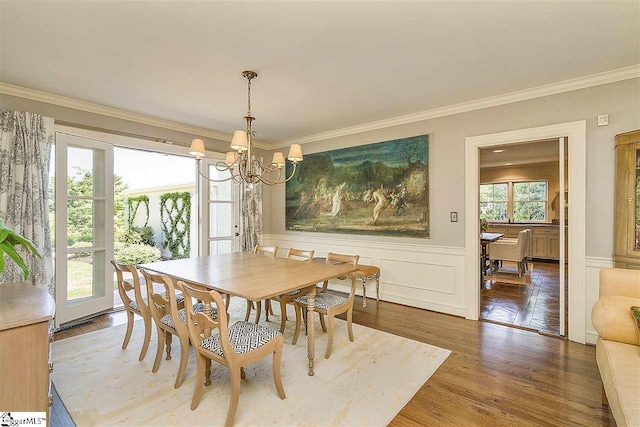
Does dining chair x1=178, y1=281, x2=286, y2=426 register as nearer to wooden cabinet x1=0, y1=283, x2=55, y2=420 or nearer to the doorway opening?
wooden cabinet x1=0, y1=283, x2=55, y2=420

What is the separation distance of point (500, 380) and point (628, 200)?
6.17ft

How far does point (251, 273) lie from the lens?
259 centimetres

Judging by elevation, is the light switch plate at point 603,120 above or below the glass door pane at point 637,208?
above

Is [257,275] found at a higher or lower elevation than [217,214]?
lower

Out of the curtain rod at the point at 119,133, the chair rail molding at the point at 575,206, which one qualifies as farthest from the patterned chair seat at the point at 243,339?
the curtain rod at the point at 119,133

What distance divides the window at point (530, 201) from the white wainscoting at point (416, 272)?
18.5 ft

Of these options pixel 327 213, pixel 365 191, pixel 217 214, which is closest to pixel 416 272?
pixel 365 191

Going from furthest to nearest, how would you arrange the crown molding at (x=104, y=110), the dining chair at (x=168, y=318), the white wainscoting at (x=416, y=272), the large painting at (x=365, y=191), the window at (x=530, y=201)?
the window at (x=530, y=201) < the large painting at (x=365, y=191) < the white wainscoting at (x=416, y=272) < the crown molding at (x=104, y=110) < the dining chair at (x=168, y=318)

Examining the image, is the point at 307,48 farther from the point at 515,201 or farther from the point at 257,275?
the point at 515,201

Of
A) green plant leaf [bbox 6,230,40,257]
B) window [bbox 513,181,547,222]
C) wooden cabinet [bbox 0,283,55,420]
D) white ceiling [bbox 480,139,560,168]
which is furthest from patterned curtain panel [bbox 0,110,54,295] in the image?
window [bbox 513,181,547,222]

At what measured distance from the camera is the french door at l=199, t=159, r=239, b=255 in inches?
183

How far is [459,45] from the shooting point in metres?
2.27

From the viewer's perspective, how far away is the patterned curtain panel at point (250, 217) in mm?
5105

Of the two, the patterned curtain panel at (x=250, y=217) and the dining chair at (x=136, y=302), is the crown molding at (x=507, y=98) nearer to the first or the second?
the patterned curtain panel at (x=250, y=217)
